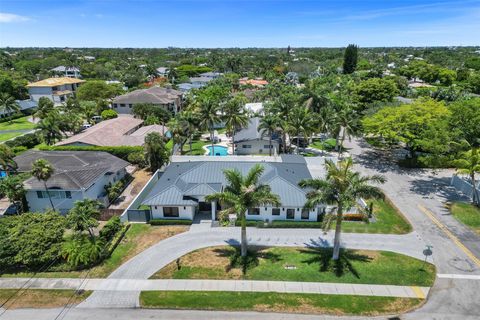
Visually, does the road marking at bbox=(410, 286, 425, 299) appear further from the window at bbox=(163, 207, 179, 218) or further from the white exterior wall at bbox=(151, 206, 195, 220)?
the window at bbox=(163, 207, 179, 218)

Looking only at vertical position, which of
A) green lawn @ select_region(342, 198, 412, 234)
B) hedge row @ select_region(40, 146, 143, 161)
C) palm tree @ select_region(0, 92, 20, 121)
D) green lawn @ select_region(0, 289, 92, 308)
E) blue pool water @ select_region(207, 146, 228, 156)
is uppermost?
palm tree @ select_region(0, 92, 20, 121)

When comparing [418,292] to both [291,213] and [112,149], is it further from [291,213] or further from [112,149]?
[112,149]

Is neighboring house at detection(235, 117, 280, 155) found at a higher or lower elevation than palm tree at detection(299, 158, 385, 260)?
lower

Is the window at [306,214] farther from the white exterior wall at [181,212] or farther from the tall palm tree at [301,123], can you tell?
the tall palm tree at [301,123]

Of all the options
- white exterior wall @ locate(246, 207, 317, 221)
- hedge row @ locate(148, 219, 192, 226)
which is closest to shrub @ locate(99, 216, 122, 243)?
hedge row @ locate(148, 219, 192, 226)

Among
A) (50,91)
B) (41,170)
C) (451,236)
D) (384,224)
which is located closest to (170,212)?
(41,170)
